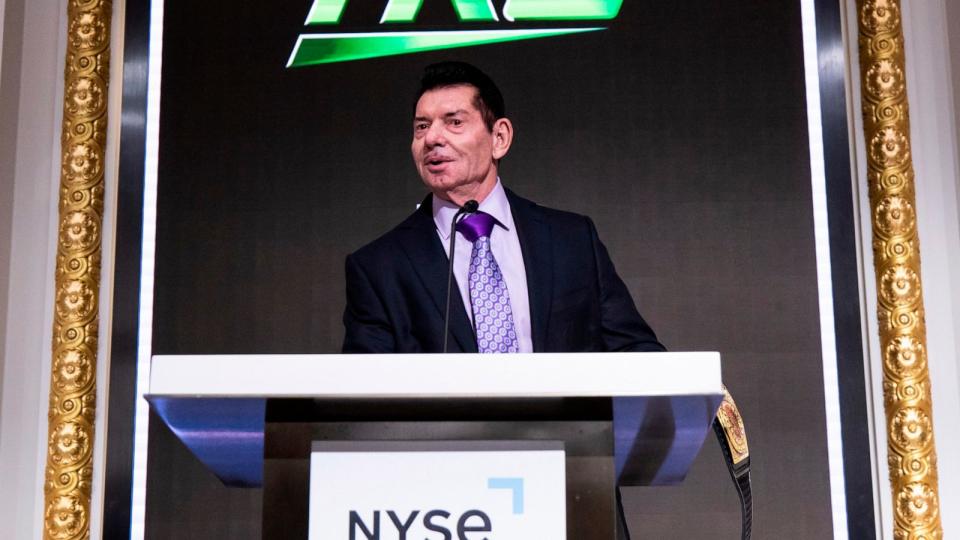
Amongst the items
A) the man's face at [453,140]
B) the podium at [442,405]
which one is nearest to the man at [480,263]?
the man's face at [453,140]

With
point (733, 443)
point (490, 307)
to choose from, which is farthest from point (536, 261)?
point (733, 443)

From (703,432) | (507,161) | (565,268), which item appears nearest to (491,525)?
(703,432)

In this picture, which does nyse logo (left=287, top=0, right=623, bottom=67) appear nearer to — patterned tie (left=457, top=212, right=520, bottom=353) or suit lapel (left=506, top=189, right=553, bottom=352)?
suit lapel (left=506, top=189, right=553, bottom=352)

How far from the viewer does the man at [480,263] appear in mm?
2975

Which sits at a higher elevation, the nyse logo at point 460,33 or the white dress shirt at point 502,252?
the nyse logo at point 460,33

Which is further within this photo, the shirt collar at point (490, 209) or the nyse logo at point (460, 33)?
the nyse logo at point (460, 33)

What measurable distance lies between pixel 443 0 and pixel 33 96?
1.22 metres

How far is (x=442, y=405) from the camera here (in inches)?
51.8

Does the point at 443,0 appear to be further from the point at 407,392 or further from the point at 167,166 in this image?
the point at 407,392

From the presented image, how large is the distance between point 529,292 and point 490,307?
0.26 meters

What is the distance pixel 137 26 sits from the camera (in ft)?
11.8

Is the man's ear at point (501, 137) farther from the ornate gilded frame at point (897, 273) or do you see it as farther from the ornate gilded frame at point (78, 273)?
the ornate gilded frame at point (78, 273)

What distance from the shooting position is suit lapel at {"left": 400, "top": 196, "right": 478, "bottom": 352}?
2.83 meters

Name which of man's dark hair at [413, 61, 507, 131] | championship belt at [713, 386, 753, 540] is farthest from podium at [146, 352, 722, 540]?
man's dark hair at [413, 61, 507, 131]
